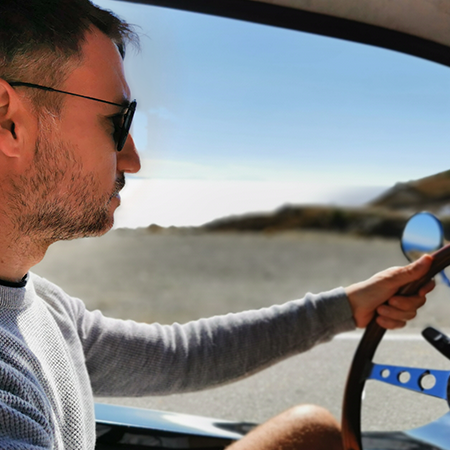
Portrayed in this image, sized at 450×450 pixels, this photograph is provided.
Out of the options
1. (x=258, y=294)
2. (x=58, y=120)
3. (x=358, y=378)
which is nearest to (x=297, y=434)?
(x=358, y=378)

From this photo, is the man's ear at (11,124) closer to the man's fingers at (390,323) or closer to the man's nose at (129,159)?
the man's nose at (129,159)

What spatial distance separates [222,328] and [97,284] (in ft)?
18.3

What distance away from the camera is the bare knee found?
44.3 inches

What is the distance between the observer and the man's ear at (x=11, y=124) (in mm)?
766

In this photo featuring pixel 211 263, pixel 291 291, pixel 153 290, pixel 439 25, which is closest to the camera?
pixel 439 25

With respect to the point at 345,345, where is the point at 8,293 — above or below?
above

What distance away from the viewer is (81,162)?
844 millimetres

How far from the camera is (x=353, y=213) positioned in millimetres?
12484

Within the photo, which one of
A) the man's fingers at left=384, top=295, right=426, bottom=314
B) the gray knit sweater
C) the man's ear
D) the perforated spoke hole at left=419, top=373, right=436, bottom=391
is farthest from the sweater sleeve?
the man's ear

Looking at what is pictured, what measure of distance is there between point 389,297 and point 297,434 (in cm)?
38

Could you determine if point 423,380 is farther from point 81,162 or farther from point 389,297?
point 81,162

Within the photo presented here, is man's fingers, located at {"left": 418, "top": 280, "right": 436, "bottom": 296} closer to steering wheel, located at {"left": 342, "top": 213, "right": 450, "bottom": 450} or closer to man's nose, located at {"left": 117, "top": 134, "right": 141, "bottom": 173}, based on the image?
steering wheel, located at {"left": 342, "top": 213, "right": 450, "bottom": 450}

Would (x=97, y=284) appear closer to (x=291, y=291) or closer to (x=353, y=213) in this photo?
(x=291, y=291)

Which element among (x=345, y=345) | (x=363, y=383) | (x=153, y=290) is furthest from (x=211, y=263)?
(x=363, y=383)
